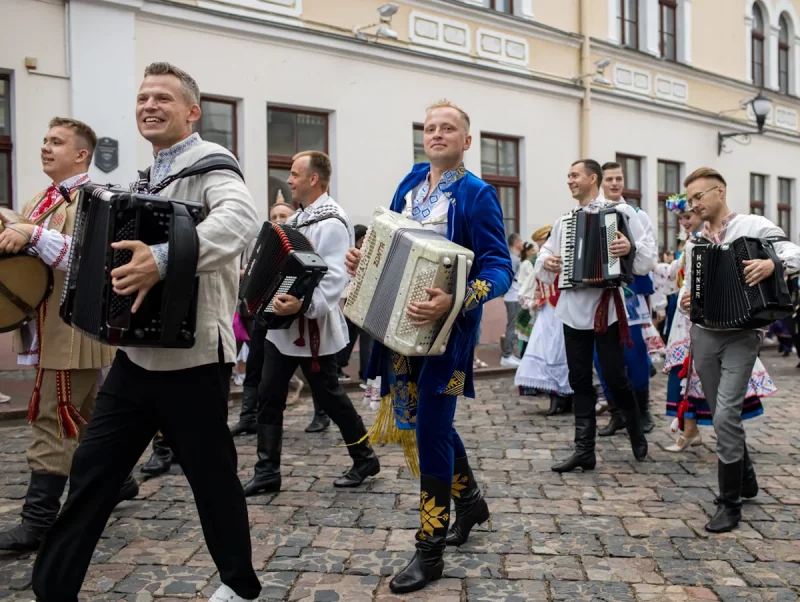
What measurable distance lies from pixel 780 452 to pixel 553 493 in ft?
7.39

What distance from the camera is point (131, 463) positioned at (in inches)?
120

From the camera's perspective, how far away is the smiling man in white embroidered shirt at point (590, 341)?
5633 millimetres

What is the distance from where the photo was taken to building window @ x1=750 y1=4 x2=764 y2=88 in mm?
20703

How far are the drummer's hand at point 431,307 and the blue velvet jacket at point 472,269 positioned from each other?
0.75ft

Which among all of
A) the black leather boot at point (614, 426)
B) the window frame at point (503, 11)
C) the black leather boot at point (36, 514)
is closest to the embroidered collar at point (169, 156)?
the black leather boot at point (36, 514)

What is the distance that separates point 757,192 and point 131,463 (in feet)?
67.9

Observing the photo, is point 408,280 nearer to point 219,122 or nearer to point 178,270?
point 178,270

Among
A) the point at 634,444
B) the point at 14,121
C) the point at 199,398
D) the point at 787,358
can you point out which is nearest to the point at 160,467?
the point at 199,398

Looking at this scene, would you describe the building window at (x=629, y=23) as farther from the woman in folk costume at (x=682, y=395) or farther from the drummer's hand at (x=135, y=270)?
the drummer's hand at (x=135, y=270)

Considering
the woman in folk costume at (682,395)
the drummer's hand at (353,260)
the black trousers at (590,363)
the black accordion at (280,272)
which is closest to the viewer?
the drummer's hand at (353,260)

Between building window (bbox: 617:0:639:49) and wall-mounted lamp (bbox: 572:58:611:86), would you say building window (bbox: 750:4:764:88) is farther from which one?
wall-mounted lamp (bbox: 572:58:611:86)

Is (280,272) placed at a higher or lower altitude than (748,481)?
higher

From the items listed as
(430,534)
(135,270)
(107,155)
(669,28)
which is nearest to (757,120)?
(669,28)

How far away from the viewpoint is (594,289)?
5637 mm
